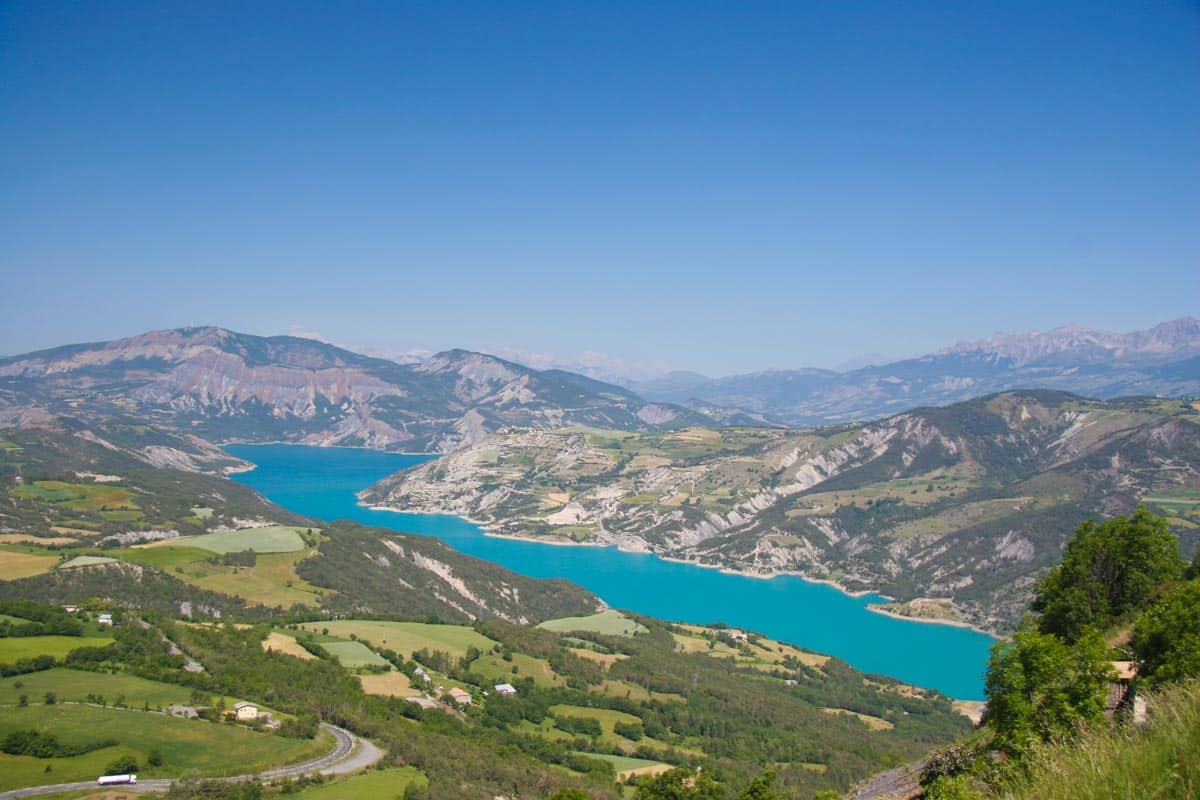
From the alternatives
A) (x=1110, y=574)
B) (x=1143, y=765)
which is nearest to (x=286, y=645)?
(x=1110, y=574)

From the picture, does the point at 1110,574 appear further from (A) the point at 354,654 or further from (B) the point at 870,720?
(A) the point at 354,654

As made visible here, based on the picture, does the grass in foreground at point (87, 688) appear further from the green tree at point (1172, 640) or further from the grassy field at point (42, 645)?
the green tree at point (1172, 640)

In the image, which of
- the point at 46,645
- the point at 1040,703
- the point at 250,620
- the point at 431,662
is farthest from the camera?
the point at 250,620

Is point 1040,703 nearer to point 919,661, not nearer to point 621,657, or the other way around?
point 621,657

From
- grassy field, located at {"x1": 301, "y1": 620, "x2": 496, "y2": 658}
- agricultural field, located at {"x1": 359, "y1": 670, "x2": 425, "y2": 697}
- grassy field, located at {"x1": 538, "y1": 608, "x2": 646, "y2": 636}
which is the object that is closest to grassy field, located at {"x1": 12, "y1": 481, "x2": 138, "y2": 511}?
grassy field, located at {"x1": 301, "y1": 620, "x2": 496, "y2": 658}

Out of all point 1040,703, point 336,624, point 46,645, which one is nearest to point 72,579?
point 336,624

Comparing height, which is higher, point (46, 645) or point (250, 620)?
point (46, 645)
